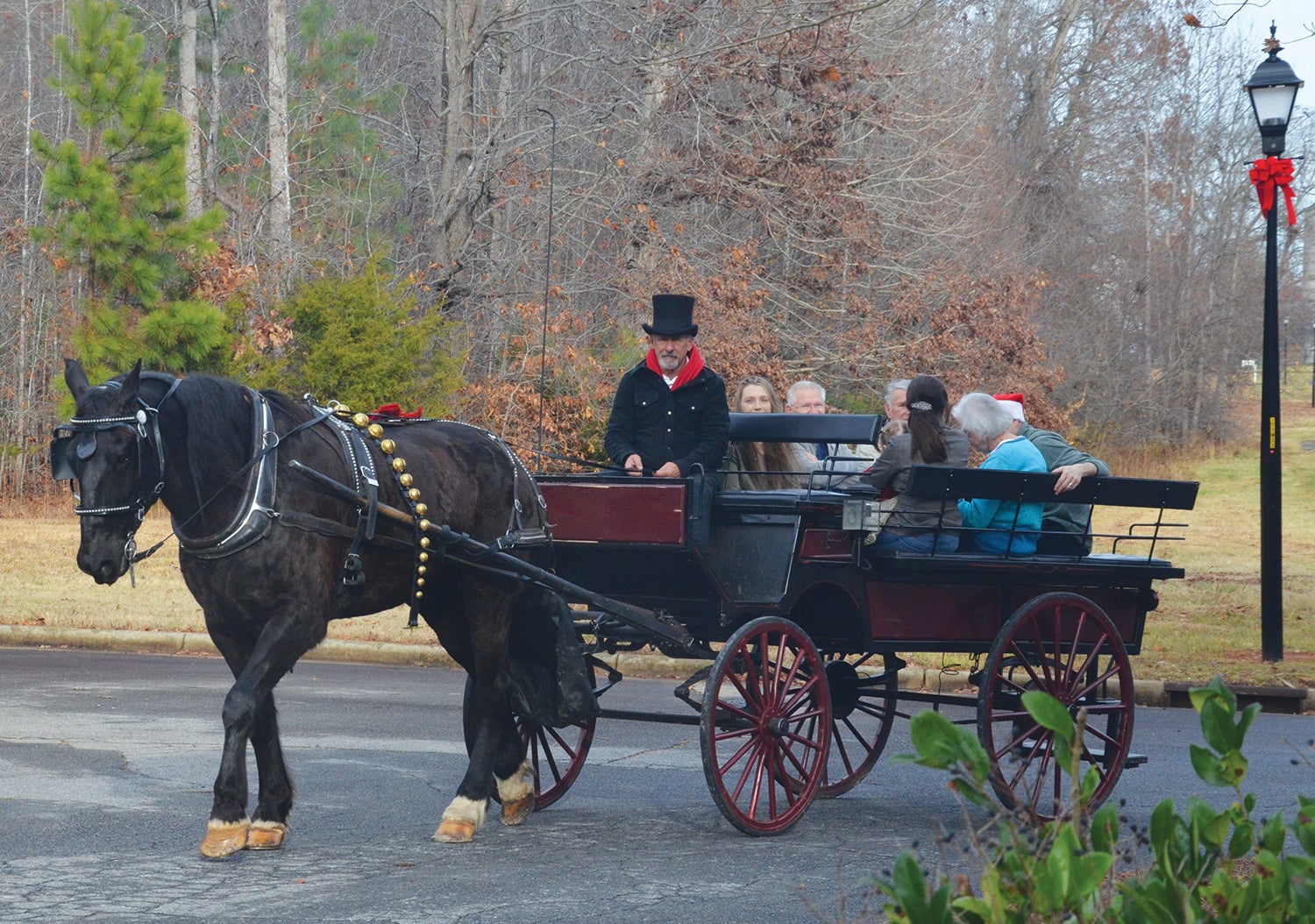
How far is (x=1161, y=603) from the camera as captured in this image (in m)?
15.8

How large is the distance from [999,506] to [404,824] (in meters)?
3.04

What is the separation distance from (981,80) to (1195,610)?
22279mm

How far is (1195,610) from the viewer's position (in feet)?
49.4

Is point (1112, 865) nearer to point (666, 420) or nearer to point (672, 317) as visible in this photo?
point (666, 420)

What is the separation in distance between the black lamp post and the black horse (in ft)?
22.9

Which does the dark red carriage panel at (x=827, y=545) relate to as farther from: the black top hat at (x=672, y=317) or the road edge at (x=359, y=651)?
the road edge at (x=359, y=651)

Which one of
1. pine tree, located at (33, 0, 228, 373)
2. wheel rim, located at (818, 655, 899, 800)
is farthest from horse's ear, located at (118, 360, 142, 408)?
pine tree, located at (33, 0, 228, 373)

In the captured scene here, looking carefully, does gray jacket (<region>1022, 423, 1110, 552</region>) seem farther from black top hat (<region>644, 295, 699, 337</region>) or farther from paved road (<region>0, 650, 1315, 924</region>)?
black top hat (<region>644, 295, 699, 337</region>)

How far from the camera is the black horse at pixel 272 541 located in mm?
5840

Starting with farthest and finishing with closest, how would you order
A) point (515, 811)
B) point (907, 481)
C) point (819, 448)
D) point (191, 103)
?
point (191, 103) → point (819, 448) → point (907, 481) → point (515, 811)

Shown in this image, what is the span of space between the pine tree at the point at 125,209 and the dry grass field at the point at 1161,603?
8.17ft

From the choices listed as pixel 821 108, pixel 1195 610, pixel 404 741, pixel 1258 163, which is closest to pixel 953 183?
pixel 821 108

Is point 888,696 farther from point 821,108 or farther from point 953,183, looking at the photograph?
point 953,183

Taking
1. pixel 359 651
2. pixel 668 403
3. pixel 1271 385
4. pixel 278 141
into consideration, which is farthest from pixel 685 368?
pixel 278 141
